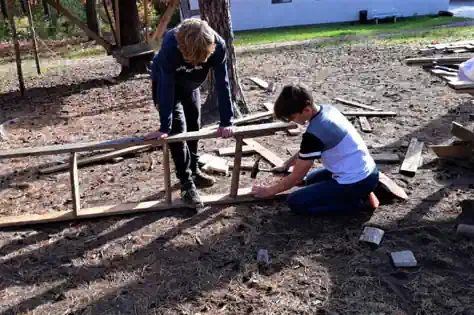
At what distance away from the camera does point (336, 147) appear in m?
4.05

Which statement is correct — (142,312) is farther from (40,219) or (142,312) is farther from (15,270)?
(40,219)

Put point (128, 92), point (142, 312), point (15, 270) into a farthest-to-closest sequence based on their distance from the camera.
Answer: point (128, 92)
point (15, 270)
point (142, 312)

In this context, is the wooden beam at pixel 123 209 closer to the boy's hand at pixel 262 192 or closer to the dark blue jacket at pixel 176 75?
the boy's hand at pixel 262 192

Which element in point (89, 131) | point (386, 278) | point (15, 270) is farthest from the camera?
point (89, 131)

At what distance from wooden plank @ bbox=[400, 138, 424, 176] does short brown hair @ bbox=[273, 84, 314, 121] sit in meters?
2.02

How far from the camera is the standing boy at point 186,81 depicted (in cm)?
373

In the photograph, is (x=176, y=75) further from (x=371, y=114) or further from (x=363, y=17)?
(x=363, y=17)

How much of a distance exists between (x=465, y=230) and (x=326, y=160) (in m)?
1.28

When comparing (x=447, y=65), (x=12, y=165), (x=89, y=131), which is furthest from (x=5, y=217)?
(x=447, y=65)

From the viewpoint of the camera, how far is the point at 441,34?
1638 centimetres

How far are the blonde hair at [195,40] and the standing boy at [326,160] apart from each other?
0.70m

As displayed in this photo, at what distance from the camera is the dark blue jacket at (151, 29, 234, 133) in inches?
159

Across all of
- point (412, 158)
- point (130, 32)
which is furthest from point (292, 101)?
point (130, 32)

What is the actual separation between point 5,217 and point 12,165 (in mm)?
1846
